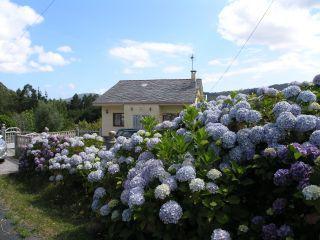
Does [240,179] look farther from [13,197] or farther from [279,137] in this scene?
[13,197]

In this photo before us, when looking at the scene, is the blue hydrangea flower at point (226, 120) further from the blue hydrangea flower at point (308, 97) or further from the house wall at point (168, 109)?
the house wall at point (168, 109)

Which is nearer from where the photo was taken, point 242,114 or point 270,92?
point 242,114

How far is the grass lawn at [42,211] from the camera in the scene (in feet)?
22.5

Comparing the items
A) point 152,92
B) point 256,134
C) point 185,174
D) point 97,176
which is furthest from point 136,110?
point 185,174

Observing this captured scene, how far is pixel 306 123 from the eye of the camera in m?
4.42

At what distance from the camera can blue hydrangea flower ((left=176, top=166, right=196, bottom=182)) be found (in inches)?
179

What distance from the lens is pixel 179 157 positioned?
5.11 meters

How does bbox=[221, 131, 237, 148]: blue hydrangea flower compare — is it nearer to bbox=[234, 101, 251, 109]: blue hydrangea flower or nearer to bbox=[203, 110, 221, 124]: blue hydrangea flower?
bbox=[234, 101, 251, 109]: blue hydrangea flower

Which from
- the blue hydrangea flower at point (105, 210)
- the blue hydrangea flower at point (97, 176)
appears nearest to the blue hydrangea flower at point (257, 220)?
the blue hydrangea flower at point (105, 210)

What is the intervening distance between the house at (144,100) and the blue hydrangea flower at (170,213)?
2632cm

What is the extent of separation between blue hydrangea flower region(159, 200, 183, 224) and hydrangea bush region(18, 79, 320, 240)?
10 millimetres

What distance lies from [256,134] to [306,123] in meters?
0.57

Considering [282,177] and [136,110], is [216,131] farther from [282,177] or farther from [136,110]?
[136,110]

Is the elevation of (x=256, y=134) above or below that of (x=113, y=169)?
above
